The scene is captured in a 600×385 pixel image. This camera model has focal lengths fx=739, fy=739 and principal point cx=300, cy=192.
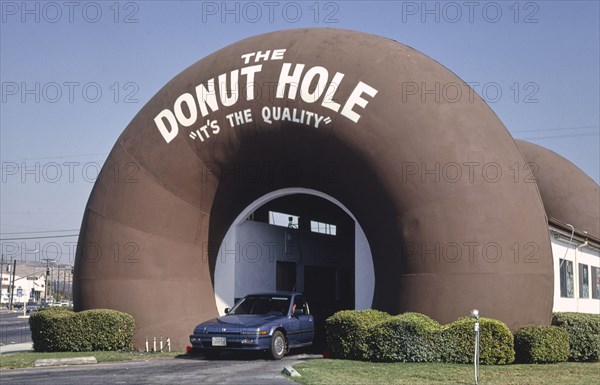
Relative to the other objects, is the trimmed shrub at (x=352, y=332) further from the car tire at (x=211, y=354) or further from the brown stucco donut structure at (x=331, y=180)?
the car tire at (x=211, y=354)

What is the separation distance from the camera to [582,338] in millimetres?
15930

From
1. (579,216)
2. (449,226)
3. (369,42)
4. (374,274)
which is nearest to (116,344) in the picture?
(374,274)

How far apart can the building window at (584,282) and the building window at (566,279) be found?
0.97m

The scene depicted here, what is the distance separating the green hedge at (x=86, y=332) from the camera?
57.9 ft

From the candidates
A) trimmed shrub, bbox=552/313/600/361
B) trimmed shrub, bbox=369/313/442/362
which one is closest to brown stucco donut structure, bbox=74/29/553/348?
trimmed shrub, bbox=552/313/600/361

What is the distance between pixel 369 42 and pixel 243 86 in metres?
3.26

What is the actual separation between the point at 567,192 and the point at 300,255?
11.1 meters

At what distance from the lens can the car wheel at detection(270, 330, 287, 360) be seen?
15.5 metres

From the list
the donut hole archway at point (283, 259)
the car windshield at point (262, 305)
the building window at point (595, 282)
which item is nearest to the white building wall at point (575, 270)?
the building window at point (595, 282)

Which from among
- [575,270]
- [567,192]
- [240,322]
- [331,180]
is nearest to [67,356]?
[240,322]

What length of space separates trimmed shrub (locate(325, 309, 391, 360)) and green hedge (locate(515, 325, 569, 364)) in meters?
2.75

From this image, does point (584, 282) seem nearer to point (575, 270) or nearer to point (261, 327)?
point (575, 270)

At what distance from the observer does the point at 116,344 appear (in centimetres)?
1766

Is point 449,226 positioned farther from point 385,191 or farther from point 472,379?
point 472,379
